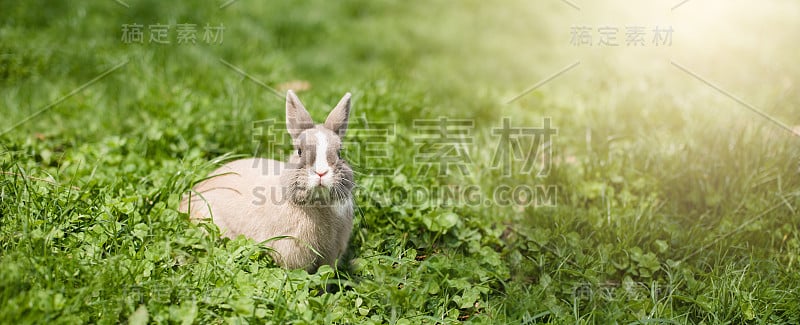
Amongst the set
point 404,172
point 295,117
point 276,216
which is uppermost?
point 295,117

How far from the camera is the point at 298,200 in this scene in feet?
10.2

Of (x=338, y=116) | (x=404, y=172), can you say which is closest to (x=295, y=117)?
(x=338, y=116)

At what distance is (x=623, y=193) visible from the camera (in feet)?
Result: 13.7

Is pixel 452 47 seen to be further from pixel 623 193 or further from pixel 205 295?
pixel 205 295

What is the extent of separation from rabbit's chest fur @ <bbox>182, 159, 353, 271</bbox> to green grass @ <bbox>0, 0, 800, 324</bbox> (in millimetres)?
135

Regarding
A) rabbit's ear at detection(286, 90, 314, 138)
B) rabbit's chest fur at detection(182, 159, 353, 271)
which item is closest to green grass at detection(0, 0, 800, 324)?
rabbit's chest fur at detection(182, 159, 353, 271)

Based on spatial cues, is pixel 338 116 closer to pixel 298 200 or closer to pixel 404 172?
pixel 298 200

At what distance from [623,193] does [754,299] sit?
1.12 metres

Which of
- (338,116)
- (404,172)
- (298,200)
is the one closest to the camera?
(298,200)

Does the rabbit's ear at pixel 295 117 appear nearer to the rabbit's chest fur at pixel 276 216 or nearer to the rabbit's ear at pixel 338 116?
the rabbit's ear at pixel 338 116

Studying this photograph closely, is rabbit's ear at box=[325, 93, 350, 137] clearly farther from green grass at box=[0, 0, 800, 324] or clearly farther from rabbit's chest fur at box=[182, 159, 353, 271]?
green grass at box=[0, 0, 800, 324]

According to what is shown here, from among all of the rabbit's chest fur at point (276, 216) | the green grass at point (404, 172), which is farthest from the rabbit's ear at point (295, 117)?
the green grass at point (404, 172)

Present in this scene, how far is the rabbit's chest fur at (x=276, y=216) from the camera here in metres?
3.22

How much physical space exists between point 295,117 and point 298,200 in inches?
15.5
